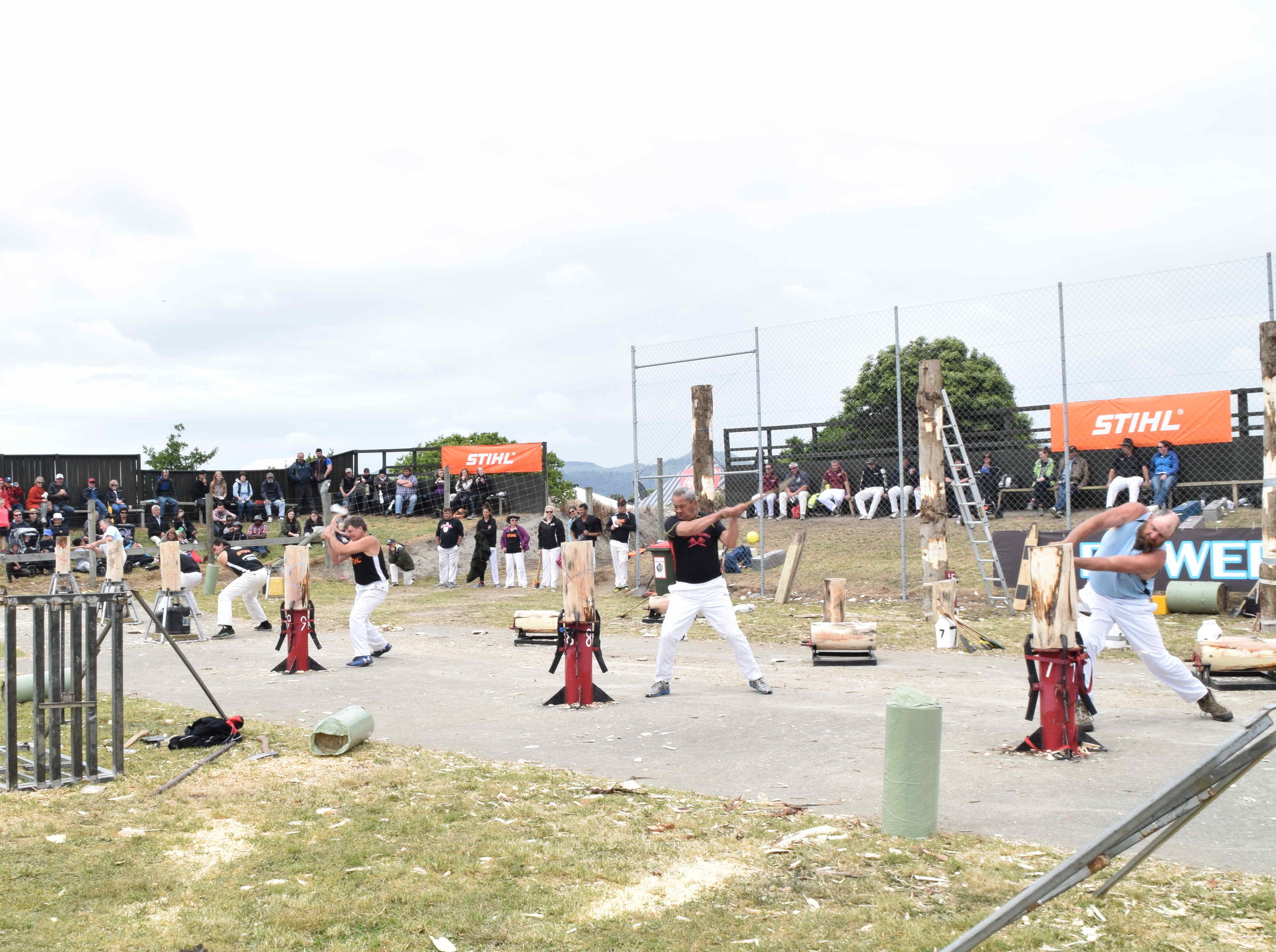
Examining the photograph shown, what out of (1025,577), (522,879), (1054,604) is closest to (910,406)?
(1025,577)

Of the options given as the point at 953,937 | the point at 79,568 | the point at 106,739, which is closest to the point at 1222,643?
the point at 953,937

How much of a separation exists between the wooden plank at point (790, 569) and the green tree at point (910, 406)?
2.20 metres

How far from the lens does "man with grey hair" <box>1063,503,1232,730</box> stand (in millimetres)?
7793

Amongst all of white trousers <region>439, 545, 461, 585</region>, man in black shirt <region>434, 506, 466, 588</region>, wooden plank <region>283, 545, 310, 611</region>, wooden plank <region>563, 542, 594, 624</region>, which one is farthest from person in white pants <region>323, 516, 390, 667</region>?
white trousers <region>439, 545, 461, 585</region>

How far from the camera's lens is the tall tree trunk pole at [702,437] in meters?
18.9

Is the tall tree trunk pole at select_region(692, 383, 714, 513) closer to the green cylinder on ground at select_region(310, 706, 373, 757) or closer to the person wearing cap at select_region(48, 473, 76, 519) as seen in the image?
the green cylinder on ground at select_region(310, 706, 373, 757)

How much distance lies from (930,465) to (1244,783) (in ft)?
33.8

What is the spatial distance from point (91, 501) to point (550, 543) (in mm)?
12137

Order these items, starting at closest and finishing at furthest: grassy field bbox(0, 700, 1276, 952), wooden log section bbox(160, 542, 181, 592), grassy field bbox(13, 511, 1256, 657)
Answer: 1. grassy field bbox(0, 700, 1276, 952)
2. grassy field bbox(13, 511, 1256, 657)
3. wooden log section bbox(160, 542, 181, 592)

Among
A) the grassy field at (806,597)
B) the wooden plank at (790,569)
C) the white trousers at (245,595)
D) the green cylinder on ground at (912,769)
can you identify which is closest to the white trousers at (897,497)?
the grassy field at (806,597)

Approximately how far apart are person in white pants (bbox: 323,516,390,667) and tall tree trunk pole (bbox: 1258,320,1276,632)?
1076 cm

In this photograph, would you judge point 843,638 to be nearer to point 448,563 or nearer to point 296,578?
point 296,578

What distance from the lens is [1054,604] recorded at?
744cm

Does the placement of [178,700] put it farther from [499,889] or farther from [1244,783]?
[1244,783]
